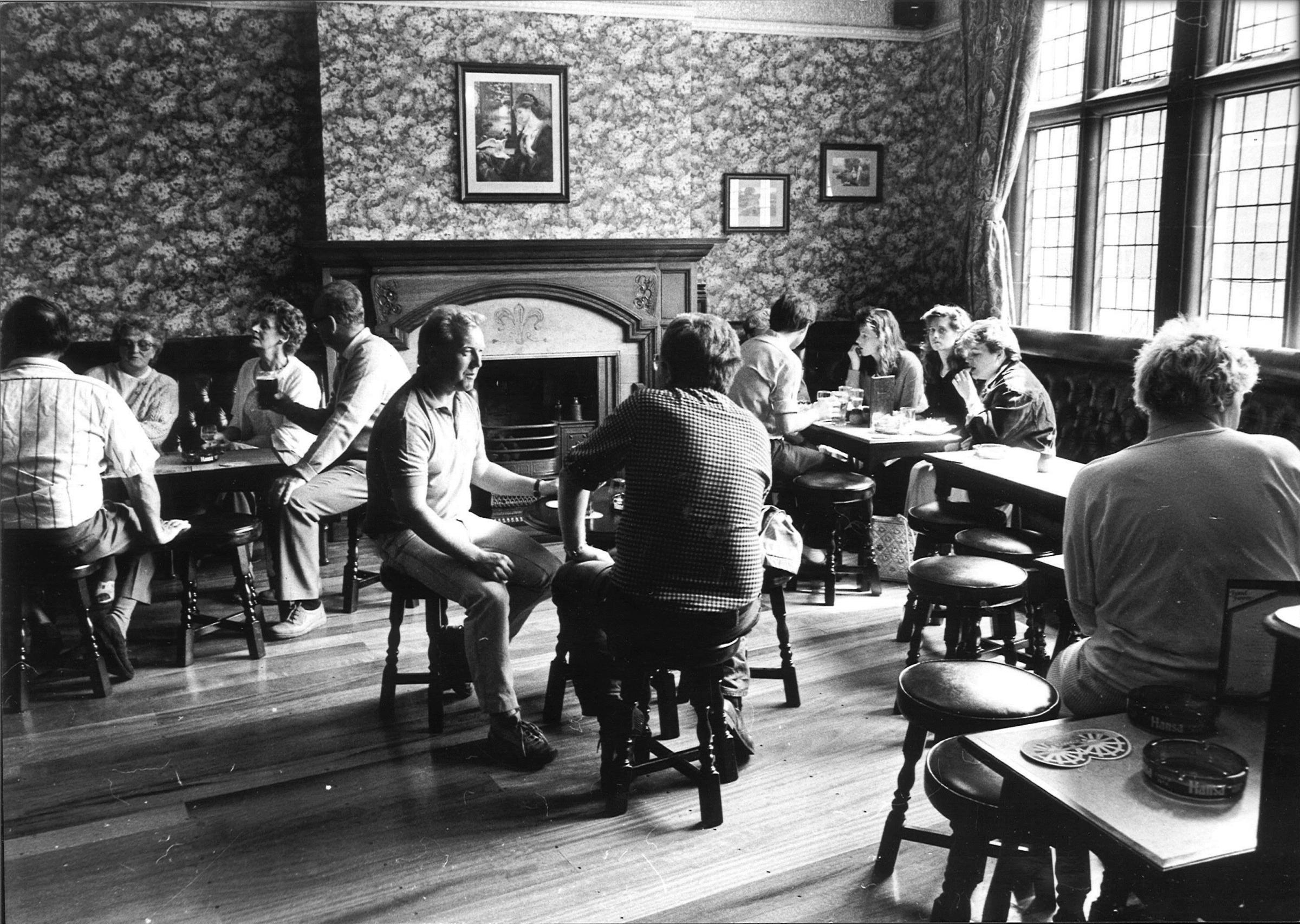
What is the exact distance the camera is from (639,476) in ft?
8.58

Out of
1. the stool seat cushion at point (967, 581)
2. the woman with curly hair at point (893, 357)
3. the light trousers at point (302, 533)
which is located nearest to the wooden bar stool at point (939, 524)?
the stool seat cushion at point (967, 581)

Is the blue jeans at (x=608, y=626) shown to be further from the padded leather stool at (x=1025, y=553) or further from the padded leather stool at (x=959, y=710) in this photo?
the padded leather stool at (x=1025, y=553)

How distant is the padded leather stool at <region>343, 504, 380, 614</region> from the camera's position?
4641mm

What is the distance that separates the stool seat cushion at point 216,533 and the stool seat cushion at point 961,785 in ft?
9.52

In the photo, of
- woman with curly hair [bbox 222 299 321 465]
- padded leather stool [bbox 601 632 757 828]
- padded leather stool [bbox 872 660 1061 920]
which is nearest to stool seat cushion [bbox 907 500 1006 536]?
padded leather stool [bbox 601 632 757 828]

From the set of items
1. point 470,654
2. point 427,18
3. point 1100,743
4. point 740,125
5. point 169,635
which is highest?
point 427,18

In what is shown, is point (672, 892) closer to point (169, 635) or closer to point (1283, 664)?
point (1283, 664)

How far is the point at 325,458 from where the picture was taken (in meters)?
4.38

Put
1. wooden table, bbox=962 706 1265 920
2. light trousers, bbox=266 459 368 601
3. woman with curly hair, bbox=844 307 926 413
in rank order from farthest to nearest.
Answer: woman with curly hair, bbox=844 307 926 413, light trousers, bbox=266 459 368 601, wooden table, bbox=962 706 1265 920

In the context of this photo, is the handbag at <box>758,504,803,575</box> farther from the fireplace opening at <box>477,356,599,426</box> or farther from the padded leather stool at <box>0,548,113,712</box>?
the fireplace opening at <box>477,356,599,426</box>

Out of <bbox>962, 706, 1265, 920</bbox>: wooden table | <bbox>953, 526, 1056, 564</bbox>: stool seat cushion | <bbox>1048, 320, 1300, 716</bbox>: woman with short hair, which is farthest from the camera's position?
<bbox>953, 526, 1056, 564</bbox>: stool seat cushion

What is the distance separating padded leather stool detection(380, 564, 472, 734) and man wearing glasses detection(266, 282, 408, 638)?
2.93ft

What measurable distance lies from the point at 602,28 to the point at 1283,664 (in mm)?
6132

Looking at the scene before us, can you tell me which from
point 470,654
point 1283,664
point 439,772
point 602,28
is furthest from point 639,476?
point 602,28
